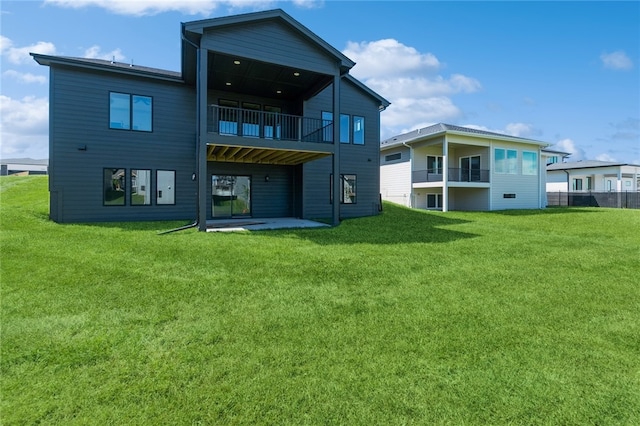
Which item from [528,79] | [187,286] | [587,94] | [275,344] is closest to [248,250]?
[187,286]

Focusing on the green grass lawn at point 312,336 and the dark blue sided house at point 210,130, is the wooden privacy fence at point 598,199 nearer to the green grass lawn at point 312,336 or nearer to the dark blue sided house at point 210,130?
the dark blue sided house at point 210,130

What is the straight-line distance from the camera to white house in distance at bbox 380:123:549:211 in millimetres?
19891

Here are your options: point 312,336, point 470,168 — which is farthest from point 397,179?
point 312,336

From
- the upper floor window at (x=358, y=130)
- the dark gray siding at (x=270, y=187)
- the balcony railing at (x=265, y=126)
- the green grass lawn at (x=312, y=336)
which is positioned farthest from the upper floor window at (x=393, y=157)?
the green grass lawn at (x=312, y=336)

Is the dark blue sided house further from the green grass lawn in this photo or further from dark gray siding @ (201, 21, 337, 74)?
the green grass lawn

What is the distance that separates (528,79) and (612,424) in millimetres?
22837

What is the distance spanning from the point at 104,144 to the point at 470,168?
1913 centimetres

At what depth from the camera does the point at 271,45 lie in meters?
10.6

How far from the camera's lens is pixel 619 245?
8.89 meters

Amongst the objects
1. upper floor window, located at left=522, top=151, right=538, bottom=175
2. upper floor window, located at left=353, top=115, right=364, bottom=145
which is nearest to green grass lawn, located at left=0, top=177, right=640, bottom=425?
upper floor window, located at left=353, top=115, right=364, bottom=145

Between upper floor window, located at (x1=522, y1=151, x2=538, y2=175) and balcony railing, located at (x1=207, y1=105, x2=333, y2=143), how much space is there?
14.4m

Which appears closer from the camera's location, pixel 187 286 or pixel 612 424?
pixel 612 424

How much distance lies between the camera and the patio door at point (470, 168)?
20.5 m

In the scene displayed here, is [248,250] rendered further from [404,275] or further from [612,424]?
[612,424]
